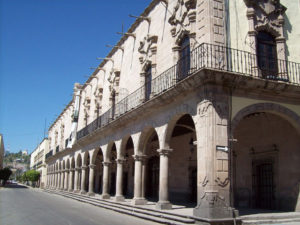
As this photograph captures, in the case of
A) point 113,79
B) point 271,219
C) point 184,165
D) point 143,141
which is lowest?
point 271,219

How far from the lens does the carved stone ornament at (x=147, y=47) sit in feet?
50.8

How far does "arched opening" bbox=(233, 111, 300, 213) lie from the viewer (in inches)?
458

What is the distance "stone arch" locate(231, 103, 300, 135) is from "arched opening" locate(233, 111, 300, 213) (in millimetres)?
695

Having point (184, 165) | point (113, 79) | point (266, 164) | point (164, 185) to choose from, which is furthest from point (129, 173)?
point (266, 164)

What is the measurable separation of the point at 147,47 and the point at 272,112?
7617 millimetres

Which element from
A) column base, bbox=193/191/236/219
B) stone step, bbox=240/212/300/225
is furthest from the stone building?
stone step, bbox=240/212/300/225

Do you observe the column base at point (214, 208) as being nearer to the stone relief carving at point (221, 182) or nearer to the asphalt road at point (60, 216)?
the stone relief carving at point (221, 182)

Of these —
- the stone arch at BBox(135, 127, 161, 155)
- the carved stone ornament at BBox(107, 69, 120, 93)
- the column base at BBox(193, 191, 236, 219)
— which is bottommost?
the column base at BBox(193, 191, 236, 219)

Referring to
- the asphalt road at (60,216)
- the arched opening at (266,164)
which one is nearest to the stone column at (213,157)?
the asphalt road at (60,216)

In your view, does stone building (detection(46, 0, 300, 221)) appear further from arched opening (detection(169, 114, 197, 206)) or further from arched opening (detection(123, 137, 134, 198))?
arched opening (detection(123, 137, 134, 198))

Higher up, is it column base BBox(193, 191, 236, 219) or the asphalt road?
column base BBox(193, 191, 236, 219)

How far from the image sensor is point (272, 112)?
1103cm

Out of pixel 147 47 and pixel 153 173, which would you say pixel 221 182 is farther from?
pixel 153 173

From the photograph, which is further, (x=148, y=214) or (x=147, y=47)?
(x=147, y=47)
